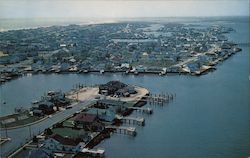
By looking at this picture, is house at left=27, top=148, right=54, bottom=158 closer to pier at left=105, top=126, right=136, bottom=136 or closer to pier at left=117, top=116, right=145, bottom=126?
pier at left=105, top=126, right=136, bottom=136

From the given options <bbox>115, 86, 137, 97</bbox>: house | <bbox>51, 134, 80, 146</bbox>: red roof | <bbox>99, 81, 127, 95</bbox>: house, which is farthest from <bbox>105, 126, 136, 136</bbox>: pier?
<bbox>99, 81, 127, 95</bbox>: house

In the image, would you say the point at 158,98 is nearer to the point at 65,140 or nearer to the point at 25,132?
the point at 25,132

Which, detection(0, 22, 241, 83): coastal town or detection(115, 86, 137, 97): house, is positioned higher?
detection(115, 86, 137, 97): house

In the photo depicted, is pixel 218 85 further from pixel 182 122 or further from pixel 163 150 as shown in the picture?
pixel 163 150

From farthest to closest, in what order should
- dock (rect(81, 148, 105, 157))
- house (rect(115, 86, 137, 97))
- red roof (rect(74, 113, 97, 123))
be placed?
house (rect(115, 86, 137, 97))
red roof (rect(74, 113, 97, 123))
dock (rect(81, 148, 105, 157))

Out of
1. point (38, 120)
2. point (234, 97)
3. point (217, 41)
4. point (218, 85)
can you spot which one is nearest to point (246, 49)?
point (217, 41)

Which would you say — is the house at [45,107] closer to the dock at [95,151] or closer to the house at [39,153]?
the dock at [95,151]
